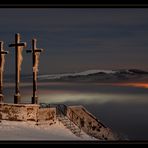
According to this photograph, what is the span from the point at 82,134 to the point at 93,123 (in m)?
2.57

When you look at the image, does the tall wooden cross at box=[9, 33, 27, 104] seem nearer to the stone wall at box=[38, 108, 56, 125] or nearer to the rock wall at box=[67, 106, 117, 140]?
the stone wall at box=[38, 108, 56, 125]

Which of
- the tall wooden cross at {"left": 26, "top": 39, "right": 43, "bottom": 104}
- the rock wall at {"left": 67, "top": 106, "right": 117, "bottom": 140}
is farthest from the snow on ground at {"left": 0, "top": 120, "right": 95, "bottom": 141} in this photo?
the tall wooden cross at {"left": 26, "top": 39, "right": 43, "bottom": 104}

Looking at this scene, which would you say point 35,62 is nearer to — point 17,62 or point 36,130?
point 17,62

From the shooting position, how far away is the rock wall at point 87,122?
1656 cm

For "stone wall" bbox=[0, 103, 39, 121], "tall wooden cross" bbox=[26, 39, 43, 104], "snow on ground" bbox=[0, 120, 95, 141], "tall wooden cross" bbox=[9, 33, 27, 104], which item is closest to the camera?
"snow on ground" bbox=[0, 120, 95, 141]

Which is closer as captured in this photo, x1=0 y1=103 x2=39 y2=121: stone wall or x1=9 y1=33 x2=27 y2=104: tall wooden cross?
→ x1=0 y1=103 x2=39 y2=121: stone wall

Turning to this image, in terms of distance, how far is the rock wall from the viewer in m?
16.6

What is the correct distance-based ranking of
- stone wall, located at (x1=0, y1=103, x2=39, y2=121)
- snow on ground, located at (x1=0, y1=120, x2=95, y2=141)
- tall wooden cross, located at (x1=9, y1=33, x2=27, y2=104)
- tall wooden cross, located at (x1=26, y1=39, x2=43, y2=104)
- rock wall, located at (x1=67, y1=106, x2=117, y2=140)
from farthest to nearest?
rock wall, located at (x1=67, y1=106, x2=117, y2=140) → tall wooden cross, located at (x1=26, y1=39, x2=43, y2=104) → tall wooden cross, located at (x1=9, y1=33, x2=27, y2=104) → stone wall, located at (x1=0, y1=103, x2=39, y2=121) → snow on ground, located at (x1=0, y1=120, x2=95, y2=141)

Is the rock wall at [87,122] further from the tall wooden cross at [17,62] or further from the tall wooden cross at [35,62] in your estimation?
the tall wooden cross at [17,62]

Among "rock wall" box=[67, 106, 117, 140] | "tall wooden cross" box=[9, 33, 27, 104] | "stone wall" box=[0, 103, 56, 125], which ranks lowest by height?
"rock wall" box=[67, 106, 117, 140]

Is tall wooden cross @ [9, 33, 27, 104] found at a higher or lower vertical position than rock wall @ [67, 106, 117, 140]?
higher

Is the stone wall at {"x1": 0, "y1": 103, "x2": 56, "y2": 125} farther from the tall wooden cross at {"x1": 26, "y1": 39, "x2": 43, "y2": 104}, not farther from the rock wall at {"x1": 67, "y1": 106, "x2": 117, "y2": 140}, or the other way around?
the rock wall at {"x1": 67, "y1": 106, "x2": 117, "y2": 140}

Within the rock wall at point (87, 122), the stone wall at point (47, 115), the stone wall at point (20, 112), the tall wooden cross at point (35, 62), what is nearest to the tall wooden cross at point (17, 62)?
the stone wall at point (20, 112)
